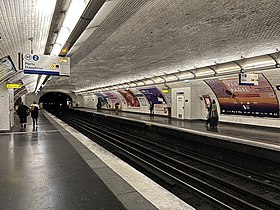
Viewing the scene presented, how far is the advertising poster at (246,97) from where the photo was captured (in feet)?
35.6

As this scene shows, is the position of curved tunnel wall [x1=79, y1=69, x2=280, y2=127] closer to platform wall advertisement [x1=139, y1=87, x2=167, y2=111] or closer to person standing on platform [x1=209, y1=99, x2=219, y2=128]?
platform wall advertisement [x1=139, y1=87, x2=167, y2=111]

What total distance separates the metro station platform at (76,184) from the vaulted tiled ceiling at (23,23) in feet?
8.89

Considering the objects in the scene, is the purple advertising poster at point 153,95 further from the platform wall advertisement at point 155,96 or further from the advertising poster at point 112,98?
the advertising poster at point 112,98

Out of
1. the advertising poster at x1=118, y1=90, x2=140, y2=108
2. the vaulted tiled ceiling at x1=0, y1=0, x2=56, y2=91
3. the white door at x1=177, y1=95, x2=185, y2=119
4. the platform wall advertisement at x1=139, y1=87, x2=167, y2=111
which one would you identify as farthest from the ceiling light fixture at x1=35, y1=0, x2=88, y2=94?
the advertising poster at x1=118, y1=90, x2=140, y2=108

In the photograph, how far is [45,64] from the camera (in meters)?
6.91

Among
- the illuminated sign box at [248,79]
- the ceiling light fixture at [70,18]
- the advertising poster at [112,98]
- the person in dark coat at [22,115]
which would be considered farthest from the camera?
the advertising poster at [112,98]

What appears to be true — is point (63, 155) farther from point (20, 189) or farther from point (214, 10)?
point (214, 10)

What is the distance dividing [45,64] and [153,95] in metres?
14.0

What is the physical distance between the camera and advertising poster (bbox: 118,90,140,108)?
24312 mm

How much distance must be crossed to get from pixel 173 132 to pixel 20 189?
31.0 ft

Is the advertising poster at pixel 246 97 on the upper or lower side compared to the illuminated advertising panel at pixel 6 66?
lower

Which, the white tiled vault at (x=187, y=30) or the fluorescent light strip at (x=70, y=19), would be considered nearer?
the fluorescent light strip at (x=70, y=19)

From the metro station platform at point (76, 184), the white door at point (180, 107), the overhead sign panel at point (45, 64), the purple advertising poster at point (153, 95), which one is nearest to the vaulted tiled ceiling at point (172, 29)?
the overhead sign panel at point (45, 64)

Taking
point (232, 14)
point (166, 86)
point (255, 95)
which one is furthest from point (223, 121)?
point (232, 14)
